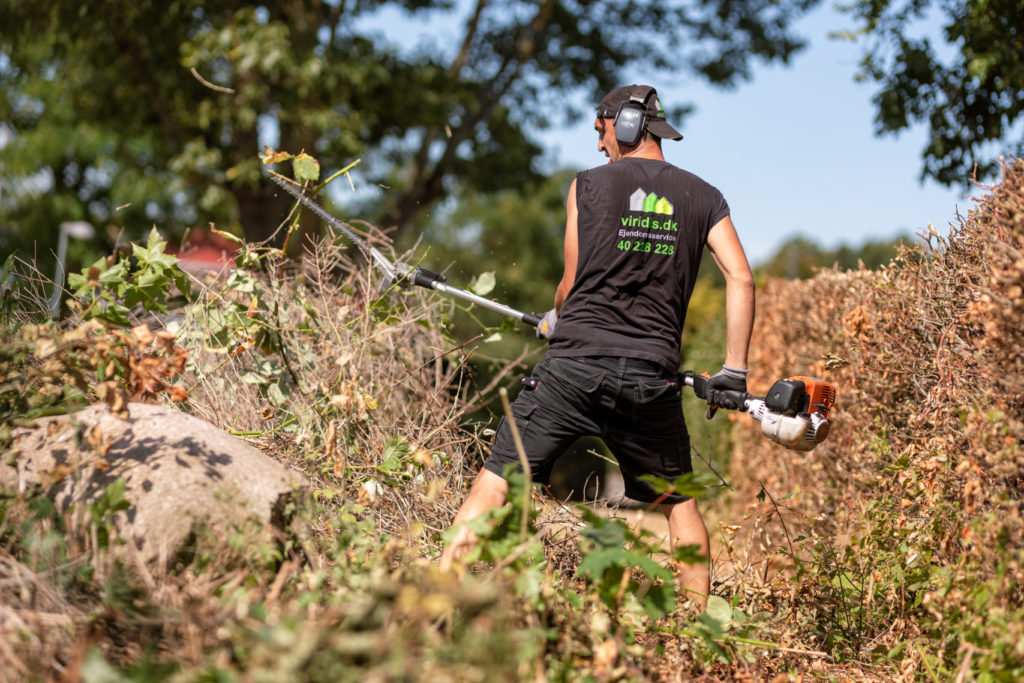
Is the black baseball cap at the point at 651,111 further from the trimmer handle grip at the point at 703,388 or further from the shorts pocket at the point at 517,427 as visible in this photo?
the shorts pocket at the point at 517,427

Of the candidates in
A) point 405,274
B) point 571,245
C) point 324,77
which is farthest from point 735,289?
point 324,77

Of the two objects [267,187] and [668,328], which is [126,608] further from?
[267,187]

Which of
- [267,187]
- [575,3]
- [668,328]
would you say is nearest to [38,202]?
[267,187]

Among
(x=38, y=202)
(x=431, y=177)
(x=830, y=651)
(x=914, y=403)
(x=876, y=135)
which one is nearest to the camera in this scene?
(x=830, y=651)

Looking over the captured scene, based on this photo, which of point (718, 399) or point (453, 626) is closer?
point (453, 626)

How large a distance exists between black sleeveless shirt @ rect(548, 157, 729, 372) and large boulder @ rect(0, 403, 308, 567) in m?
1.09

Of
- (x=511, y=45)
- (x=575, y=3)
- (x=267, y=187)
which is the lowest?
(x=267, y=187)

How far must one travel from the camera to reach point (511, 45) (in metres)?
12.1

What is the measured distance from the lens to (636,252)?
9.72 feet

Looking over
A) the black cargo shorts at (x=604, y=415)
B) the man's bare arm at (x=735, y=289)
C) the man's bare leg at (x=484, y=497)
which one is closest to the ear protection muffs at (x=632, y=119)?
the man's bare arm at (x=735, y=289)

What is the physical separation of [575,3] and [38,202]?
1560 centimetres

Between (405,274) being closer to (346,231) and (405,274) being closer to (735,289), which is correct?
(346,231)

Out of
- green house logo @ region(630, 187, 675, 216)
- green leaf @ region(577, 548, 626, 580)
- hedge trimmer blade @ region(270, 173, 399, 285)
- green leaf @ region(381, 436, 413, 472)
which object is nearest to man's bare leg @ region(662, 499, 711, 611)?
green leaf @ region(577, 548, 626, 580)

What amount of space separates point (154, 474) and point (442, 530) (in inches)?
47.8
